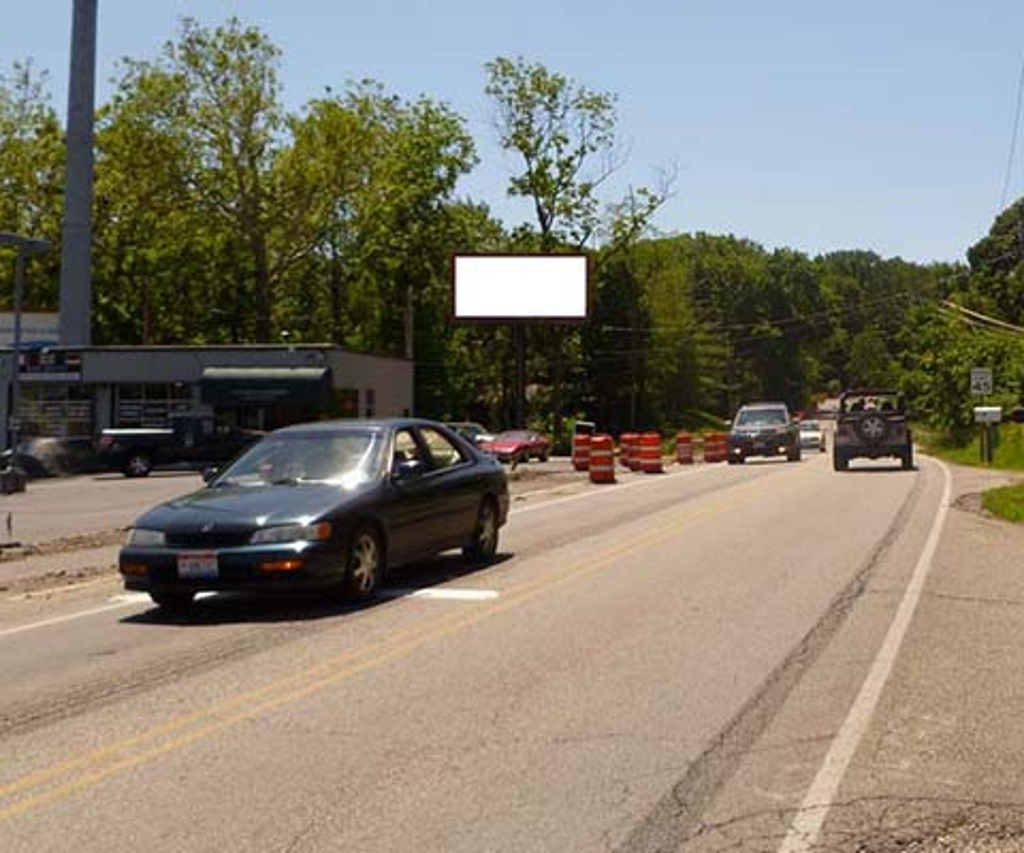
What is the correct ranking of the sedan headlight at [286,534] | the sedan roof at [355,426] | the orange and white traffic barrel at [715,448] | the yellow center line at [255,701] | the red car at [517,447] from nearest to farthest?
1. the yellow center line at [255,701]
2. the sedan headlight at [286,534]
3. the sedan roof at [355,426]
4. the red car at [517,447]
5. the orange and white traffic barrel at [715,448]

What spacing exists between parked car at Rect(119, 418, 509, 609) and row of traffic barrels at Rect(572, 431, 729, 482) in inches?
670

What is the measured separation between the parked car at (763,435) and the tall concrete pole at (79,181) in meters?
26.8

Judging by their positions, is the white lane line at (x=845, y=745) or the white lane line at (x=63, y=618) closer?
the white lane line at (x=845, y=745)

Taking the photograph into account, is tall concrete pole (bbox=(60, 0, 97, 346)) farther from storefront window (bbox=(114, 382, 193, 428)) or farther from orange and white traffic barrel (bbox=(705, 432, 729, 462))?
orange and white traffic barrel (bbox=(705, 432, 729, 462))

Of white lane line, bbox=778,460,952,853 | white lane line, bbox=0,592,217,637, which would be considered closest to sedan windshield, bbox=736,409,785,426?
white lane line, bbox=778,460,952,853

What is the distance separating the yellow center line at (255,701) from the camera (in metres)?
5.82

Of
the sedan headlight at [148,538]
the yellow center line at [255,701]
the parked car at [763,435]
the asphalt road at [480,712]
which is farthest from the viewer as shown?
the parked car at [763,435]

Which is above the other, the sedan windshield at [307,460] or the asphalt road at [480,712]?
the sedan windshield at [307,460]

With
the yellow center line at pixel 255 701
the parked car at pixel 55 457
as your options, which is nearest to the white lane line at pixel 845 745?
the yellow center line at pixel 255 701

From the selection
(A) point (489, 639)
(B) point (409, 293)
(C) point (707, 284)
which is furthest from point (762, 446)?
(C) point (707, 284)

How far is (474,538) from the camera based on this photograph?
548 inches

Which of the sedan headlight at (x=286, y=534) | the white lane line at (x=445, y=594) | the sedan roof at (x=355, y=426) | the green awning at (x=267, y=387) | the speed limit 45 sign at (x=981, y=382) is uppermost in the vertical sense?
the speed limit 45 sign at (x=981, y=382)

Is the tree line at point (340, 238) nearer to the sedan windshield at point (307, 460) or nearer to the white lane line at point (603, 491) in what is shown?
the white lane line at point (603, 491)

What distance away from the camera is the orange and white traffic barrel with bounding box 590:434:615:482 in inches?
1212
